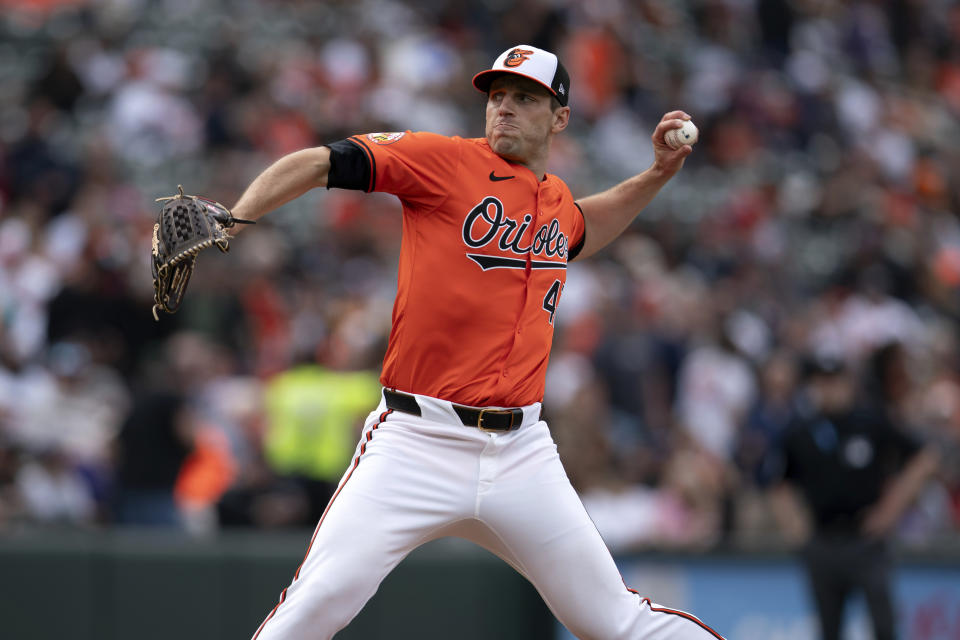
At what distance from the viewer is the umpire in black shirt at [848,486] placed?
7.15m

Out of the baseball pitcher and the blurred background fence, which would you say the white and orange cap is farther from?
the blurred background fence

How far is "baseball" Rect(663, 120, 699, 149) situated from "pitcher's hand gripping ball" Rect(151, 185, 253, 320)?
1.64m

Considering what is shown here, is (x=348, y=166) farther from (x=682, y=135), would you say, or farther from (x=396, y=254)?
(x=396, y=254)

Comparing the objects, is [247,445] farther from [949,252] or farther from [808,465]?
[949,252]

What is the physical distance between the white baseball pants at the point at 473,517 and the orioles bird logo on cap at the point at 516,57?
115 centimetres

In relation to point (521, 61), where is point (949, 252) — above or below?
below

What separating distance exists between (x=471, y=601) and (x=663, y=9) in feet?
34.6

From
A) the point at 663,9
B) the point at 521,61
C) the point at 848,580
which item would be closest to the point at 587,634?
the point at 521,61

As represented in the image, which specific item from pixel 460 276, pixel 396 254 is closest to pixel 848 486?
pixel 460 276

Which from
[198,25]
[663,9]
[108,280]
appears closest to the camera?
[108,280]

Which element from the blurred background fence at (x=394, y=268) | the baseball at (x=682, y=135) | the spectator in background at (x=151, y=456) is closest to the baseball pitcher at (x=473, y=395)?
the baseball at (x=682, y=135)

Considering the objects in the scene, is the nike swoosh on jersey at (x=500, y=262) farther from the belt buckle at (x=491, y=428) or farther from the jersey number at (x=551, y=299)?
the belt buckle at (x=491, y=428)

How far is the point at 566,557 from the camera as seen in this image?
13.7 ft

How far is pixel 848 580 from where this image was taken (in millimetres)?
7188
